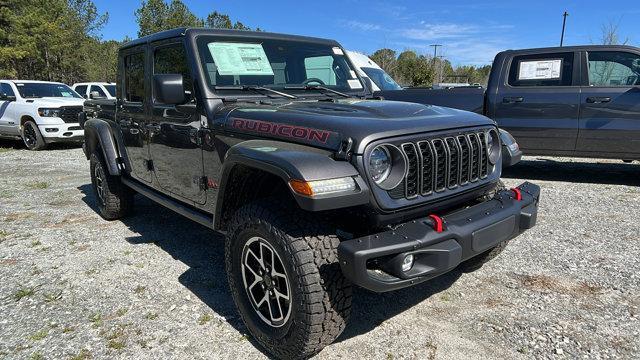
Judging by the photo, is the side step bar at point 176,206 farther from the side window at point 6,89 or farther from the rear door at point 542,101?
the side window at point 6,89

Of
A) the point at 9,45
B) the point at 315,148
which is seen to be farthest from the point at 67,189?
the point at 9,45

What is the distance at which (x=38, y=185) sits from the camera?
23.4ft

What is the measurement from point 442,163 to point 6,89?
42.8 ft

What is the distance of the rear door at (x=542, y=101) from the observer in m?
6.37

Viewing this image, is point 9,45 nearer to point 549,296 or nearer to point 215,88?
point 215,88

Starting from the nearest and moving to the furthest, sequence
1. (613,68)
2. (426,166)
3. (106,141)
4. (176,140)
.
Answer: (426,166) < (176,140) < (106,141) < (613,68)

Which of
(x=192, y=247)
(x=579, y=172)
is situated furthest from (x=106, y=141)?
(x=579, y=172)

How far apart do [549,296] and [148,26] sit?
99.5 feet

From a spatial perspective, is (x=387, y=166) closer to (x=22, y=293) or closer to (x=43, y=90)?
(x=22, y=293)

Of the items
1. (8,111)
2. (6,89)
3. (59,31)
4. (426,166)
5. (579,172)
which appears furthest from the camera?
(59,31)

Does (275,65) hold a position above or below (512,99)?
above

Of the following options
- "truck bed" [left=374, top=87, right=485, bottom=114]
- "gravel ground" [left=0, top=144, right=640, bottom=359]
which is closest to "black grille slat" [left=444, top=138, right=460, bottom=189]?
"gravel ground" [left=0, top=144, right=640, bottom=359]

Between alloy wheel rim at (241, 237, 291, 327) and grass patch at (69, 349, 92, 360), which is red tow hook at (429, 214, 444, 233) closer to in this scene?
alloy wheel rim at (241, 237, 291, 327)

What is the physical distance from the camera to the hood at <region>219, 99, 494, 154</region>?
2.32m
